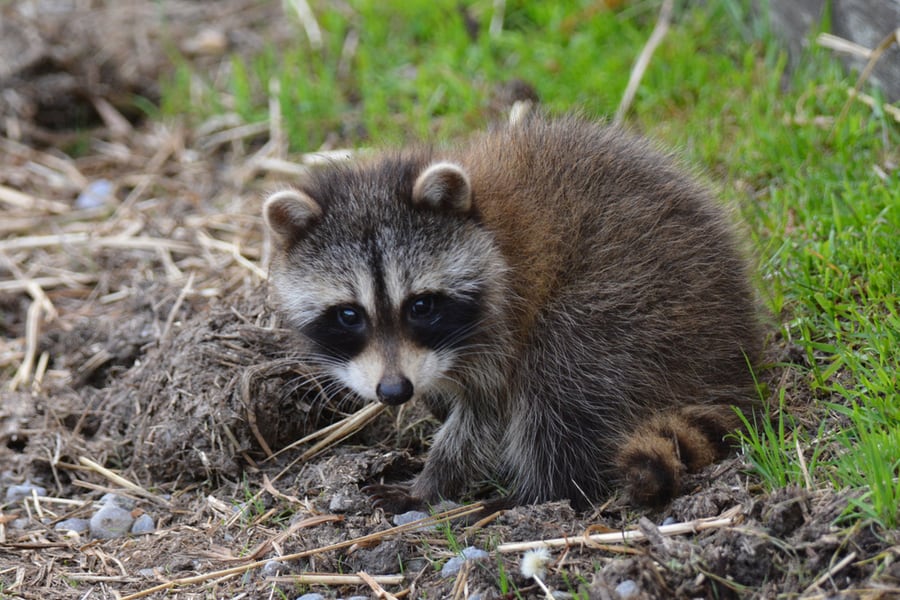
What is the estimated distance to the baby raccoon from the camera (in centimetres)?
401

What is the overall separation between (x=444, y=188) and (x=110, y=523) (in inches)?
Answer: 77.6

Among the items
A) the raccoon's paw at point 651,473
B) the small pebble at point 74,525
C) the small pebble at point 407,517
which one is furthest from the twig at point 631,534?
the small pebble at point 74,525

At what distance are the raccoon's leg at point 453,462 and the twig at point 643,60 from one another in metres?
2.50

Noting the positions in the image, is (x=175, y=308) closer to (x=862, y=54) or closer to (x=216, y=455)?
(x=216, y=455)

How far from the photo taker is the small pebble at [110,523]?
4293 mm

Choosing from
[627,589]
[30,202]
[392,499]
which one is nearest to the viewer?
[627,589]

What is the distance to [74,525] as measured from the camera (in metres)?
4.36

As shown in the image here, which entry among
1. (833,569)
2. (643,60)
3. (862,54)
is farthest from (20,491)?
(862,54)

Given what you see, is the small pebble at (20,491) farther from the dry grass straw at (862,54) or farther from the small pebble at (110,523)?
the dry grass straw at (862,54)

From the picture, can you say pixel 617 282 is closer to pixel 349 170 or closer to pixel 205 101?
pixel 349 170

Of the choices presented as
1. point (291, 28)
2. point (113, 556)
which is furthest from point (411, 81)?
point (113, 556)

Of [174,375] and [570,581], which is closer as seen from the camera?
[570,581]

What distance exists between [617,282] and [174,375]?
2.06 meters

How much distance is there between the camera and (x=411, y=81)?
7141 mm
